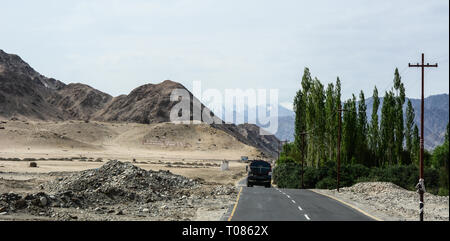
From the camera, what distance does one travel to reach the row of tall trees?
5876 centimetres

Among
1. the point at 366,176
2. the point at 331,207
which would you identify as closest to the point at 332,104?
the point at 366,176

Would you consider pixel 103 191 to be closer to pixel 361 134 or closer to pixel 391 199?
pixel 391 199

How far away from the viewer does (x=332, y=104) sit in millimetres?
59094

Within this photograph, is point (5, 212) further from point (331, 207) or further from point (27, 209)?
point (331, 207)

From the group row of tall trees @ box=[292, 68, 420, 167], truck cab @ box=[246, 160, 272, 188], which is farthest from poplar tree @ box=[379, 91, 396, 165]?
truck cab @ box=[246, 160, 272, 188]

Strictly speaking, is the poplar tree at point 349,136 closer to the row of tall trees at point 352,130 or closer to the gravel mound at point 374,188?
the row of tall trees at point 352,130

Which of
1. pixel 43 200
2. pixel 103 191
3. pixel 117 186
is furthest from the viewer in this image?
pixel 117 186

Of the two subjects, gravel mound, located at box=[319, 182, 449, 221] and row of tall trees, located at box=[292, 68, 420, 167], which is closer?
gravel mound, located at box=[319, 182, 449, 221]

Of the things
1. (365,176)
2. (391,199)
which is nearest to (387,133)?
(365,176)

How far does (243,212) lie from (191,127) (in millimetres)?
163028

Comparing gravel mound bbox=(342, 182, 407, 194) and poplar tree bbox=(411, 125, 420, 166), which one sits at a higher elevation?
poplar tree bbox=(411, 125, 420, 166)

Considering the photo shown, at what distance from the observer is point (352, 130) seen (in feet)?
201

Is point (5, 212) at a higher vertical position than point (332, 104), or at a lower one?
lower

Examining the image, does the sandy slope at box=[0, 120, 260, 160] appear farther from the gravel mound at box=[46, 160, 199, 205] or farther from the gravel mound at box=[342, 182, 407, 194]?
the gravel mound at box=[342, 182, 407, 194]
